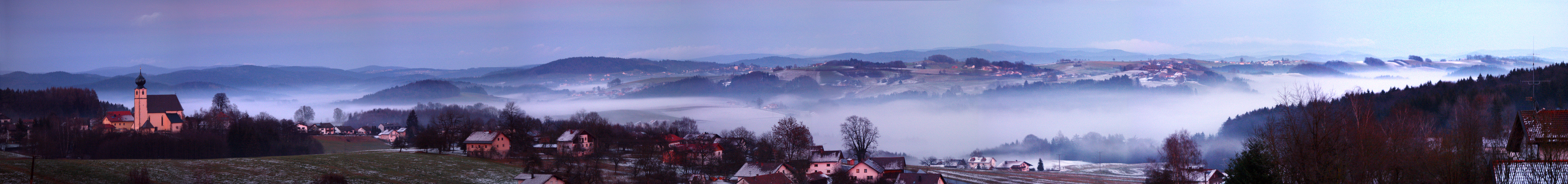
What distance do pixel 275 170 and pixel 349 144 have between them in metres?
45.0

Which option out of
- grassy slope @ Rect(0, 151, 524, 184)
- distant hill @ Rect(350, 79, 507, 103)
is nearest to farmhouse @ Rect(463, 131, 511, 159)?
grassy slope @ Rect(0, 151, 524, 184)

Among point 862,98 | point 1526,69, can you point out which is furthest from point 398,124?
point 1526,69

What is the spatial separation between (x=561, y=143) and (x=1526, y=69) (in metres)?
78.8

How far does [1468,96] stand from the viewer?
63.7 meters

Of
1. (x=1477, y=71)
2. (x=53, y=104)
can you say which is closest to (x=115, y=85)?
(x=53, y=104)

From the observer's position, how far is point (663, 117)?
110 metres

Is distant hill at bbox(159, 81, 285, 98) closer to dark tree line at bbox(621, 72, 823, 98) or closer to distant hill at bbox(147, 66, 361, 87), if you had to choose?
distant hill at bbox(147, 66, 361, 87)

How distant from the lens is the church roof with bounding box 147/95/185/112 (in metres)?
84.1

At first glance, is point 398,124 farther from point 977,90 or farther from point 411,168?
point 411,168

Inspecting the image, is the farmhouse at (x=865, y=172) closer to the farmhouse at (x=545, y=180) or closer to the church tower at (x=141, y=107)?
the farmhouse at (x=545, y=180)

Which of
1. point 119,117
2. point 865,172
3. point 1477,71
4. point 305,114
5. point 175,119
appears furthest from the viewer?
point 305,114

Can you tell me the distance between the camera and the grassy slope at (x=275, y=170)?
117 ft

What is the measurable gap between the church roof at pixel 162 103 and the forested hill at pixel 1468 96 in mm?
89584

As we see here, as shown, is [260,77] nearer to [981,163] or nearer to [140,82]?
[140,82]
